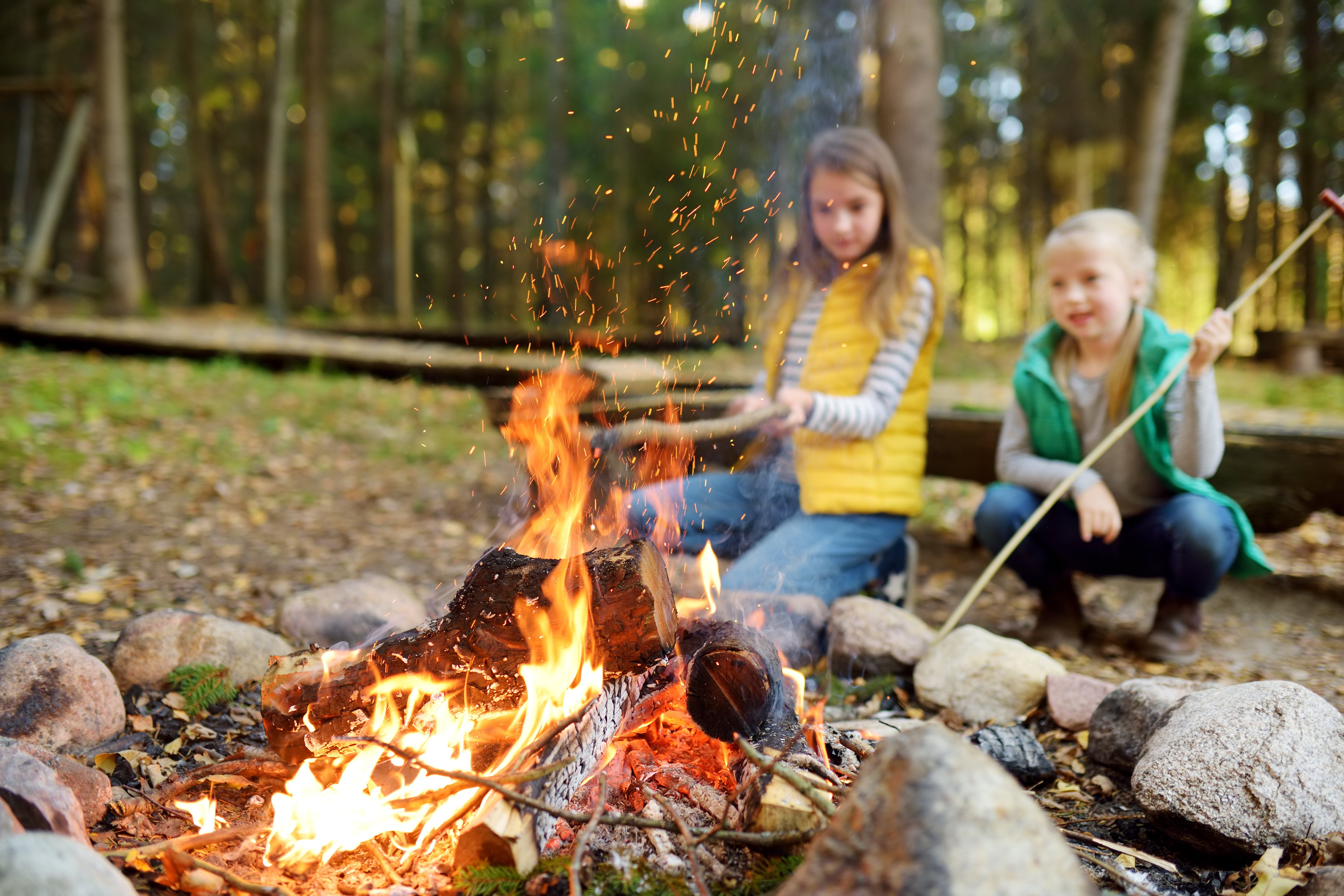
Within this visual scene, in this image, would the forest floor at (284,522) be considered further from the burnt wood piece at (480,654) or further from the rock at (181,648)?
the burnt wood piece at (480,654)

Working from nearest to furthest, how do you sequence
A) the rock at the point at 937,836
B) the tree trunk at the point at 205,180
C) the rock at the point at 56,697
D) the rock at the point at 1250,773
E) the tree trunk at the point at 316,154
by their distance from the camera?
the rock at the point at 937,836 < the rock at the point at 1250,773 < the rock at the point at 56,697 < the tree trunk at the point at 316,154 < the tree trunk at the point at 205,180

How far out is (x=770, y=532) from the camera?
3693 mm

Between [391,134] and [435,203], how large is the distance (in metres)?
13.1

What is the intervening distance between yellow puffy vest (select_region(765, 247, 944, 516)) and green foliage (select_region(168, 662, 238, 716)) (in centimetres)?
220

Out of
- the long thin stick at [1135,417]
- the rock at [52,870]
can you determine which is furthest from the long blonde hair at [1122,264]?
the rock at [52,870]

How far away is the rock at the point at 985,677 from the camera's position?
110 inches

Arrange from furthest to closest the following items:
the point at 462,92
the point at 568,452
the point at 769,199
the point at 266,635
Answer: the point at 462,92 → the point at 769,199 → the point at 266,635 → the point at 568,452

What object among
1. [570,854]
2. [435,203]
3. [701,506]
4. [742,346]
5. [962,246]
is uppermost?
[435,203]

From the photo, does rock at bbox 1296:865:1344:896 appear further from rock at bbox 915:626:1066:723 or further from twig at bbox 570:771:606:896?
twig at bbox 570:771:606:896

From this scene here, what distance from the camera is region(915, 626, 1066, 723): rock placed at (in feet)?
9.20

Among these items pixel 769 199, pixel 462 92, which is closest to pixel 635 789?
pixel 769 199

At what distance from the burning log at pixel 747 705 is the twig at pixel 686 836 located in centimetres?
15

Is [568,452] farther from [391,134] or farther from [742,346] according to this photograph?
[391,134]

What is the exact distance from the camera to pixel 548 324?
60.0ft
